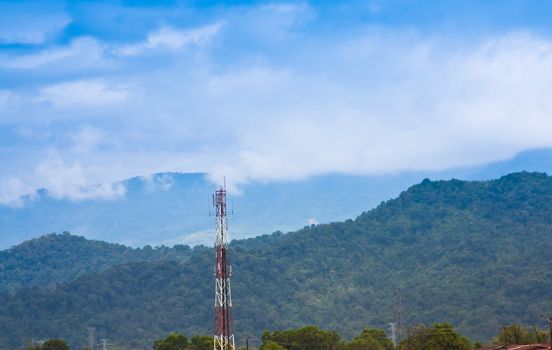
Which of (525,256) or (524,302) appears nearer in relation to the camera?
(524,302)

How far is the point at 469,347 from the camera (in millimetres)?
94188

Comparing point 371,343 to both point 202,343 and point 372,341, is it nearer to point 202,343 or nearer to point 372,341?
point 372,341

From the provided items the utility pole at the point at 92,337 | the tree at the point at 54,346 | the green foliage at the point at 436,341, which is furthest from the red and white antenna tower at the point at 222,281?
the utility pole at the point at 92,337

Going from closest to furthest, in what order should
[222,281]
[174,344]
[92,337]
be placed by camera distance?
A: [222,281]
[174,344]
[92,337]

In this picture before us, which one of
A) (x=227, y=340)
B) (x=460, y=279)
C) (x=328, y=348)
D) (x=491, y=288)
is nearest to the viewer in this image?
(x=227, y=340)

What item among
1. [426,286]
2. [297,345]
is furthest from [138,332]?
[297,345]

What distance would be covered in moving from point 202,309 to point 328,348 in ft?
297

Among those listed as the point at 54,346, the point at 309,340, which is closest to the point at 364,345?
the point at 309,340

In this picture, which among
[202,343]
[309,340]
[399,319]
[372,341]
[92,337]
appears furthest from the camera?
[92,337]

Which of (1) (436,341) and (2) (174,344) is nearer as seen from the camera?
(1) (436,341)

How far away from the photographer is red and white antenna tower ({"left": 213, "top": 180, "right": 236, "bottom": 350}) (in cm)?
5956

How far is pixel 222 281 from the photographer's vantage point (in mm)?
59781

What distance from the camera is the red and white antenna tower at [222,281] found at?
195ft

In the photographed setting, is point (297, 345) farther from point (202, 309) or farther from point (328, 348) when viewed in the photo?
point (202, 309)
